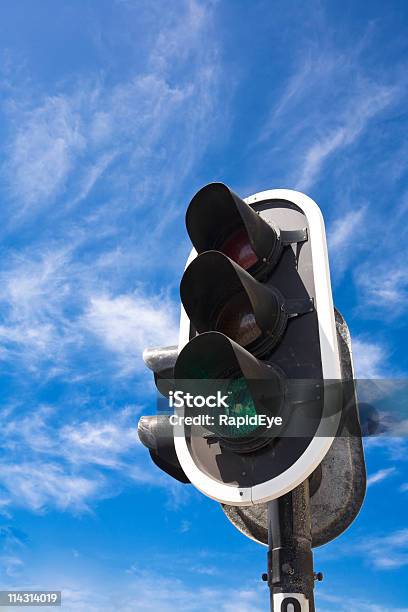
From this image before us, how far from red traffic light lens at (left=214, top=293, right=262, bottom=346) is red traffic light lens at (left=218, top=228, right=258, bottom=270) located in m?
0.34

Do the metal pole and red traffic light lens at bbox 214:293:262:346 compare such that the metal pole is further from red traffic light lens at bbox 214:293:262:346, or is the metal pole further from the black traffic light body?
red traffic light lens at bbox 214:293:262:346

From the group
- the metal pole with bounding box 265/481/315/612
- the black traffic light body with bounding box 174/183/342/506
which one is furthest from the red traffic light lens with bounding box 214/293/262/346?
the metal pole with bounding box 265/481/315/612

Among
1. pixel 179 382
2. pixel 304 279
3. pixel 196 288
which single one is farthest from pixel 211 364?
pixel 304 279

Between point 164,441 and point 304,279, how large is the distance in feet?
4.12

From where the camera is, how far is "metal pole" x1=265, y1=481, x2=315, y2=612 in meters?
2.90

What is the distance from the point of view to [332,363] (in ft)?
10.3

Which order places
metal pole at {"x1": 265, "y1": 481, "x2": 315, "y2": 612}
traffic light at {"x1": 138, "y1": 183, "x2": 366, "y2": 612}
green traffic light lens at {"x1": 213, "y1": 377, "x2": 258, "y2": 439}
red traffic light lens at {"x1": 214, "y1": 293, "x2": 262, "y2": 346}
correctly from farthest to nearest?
red traffic light lens at {"x1": 214, "y1": 293, "x2": 262, "y2": 346}
green traffic light lens at {"x1": 213, "y1": 377, "x2": 258, "y2": 439}
traffic light at {"x1": 138, "y1": 183, "x2": 366, "y2": 612}
metal pole at {"x1": 265, "y1": 481, "x2": 315, "y2": 612}

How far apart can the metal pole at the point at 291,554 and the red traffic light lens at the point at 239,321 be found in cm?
82

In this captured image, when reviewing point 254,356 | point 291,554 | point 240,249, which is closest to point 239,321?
point 254,356

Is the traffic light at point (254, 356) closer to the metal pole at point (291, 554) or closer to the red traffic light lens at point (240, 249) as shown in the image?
the red traffic light lens at point (240, 249)

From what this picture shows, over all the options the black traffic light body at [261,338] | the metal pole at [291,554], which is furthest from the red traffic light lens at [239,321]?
the metal pole at [291,554]

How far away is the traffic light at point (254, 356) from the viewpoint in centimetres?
304

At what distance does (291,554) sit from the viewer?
3.02 m

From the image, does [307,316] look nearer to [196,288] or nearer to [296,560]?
[196,288]
